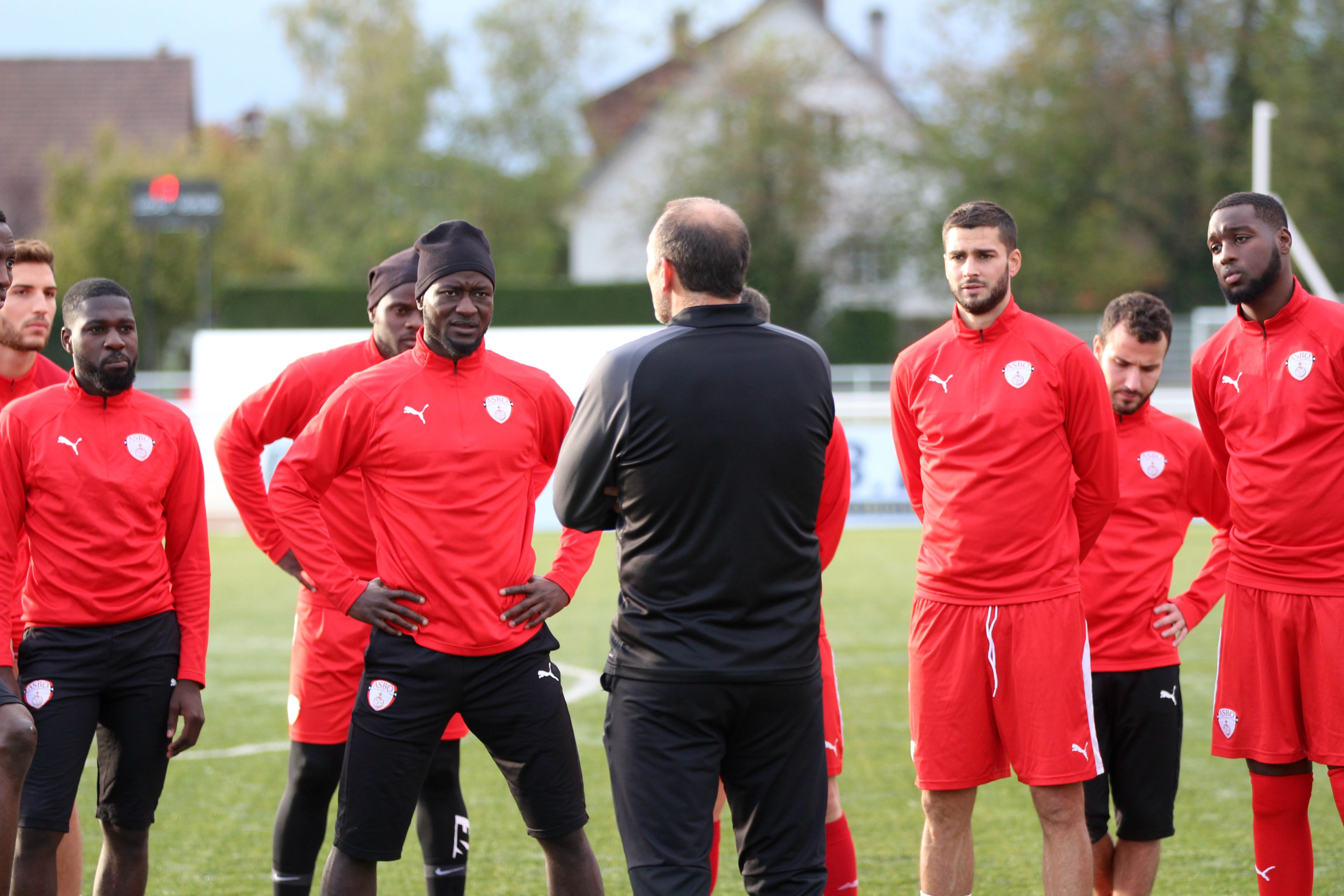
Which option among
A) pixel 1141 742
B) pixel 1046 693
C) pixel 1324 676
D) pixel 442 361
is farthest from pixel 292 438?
pixel 1324 676

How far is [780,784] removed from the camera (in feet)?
11.5

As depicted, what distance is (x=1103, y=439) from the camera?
4355 mm

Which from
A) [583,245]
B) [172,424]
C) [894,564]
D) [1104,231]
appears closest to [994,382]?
[172,424]

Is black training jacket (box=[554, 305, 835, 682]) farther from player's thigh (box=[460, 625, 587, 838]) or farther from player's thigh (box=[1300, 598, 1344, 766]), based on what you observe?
player's thigh (box=[1300, 598, 1344, 766])

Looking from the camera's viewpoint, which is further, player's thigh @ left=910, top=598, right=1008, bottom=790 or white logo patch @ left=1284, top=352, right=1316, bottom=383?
white logo patch @ left=1284, top=352, right=1316, bottom=383

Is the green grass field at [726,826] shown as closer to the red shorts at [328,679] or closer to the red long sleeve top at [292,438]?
the red shorts at [328,679]

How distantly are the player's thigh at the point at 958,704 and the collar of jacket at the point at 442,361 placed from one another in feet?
5.62

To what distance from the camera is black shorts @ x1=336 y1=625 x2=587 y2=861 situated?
3.97 meters

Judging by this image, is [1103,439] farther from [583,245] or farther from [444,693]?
[583,245]

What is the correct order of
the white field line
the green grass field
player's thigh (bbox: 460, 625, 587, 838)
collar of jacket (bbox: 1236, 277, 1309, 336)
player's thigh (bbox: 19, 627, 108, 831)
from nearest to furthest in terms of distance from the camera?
player's thigh (bbox: 460, 625, 587, 838), player's thigh (bbox: 19, 627, 108, 831), collar of jacket (bbox: 1236, 277, 1309, 336), the green grass field, the white field line

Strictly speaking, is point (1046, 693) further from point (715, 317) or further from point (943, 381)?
point (715, 317)

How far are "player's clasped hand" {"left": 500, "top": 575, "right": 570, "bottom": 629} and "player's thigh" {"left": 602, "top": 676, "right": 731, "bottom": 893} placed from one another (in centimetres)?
70

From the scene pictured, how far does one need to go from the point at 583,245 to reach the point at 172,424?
4089cm

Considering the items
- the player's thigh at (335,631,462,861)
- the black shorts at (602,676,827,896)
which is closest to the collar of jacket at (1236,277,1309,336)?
the black shorts at (602,676,827,896)
